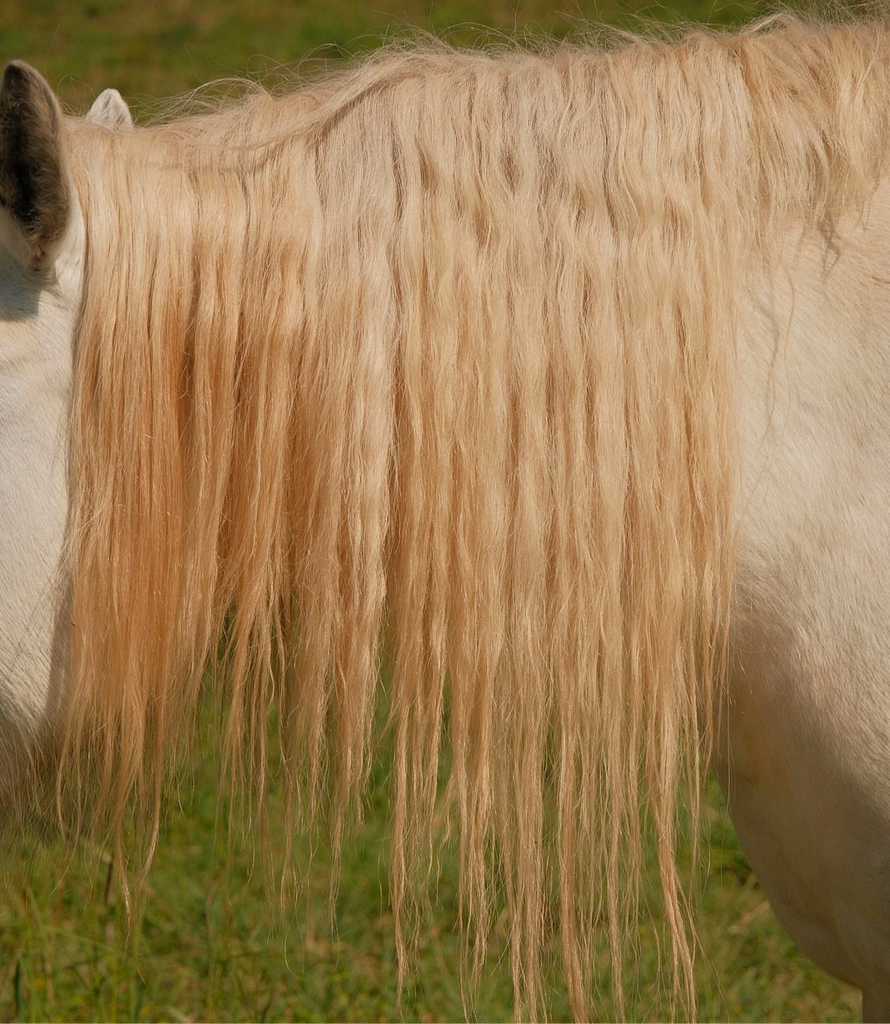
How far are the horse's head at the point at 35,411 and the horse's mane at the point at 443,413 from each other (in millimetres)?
24

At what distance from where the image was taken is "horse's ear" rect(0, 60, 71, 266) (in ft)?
3.49

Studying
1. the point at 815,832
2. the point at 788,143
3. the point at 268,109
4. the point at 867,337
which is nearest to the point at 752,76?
the point at 788,143

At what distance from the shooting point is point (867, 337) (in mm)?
1216

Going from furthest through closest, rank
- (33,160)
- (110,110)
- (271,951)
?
(271,951)
(110,110)
(33,160)

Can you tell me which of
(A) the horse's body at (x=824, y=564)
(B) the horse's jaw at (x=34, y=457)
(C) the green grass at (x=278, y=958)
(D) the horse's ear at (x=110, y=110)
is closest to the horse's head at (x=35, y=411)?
(B) the horse's jaw at (x=34, y=457)

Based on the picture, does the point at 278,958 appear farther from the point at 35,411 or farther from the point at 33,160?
the point at 33,160

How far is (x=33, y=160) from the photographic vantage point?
3.60 feet

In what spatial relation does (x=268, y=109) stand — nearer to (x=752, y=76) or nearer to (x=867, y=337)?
(x=752, y=76)

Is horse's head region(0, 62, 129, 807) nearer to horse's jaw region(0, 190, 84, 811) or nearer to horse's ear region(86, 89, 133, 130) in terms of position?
horse's jaw region(0, 190, 84, 811)

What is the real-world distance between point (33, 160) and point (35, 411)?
0.79ft

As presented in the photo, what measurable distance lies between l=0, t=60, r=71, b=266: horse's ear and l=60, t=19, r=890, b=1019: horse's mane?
0.21 ft

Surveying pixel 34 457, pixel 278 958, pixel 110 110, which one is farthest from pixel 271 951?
pixel 110 110

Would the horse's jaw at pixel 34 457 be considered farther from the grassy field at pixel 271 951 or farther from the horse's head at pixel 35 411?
the grassy field at pixel 271 951

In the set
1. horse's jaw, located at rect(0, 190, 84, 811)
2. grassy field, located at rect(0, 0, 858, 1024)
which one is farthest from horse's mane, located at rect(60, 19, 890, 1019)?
grassy field, located at rect(0, 0, 858, 1024)
